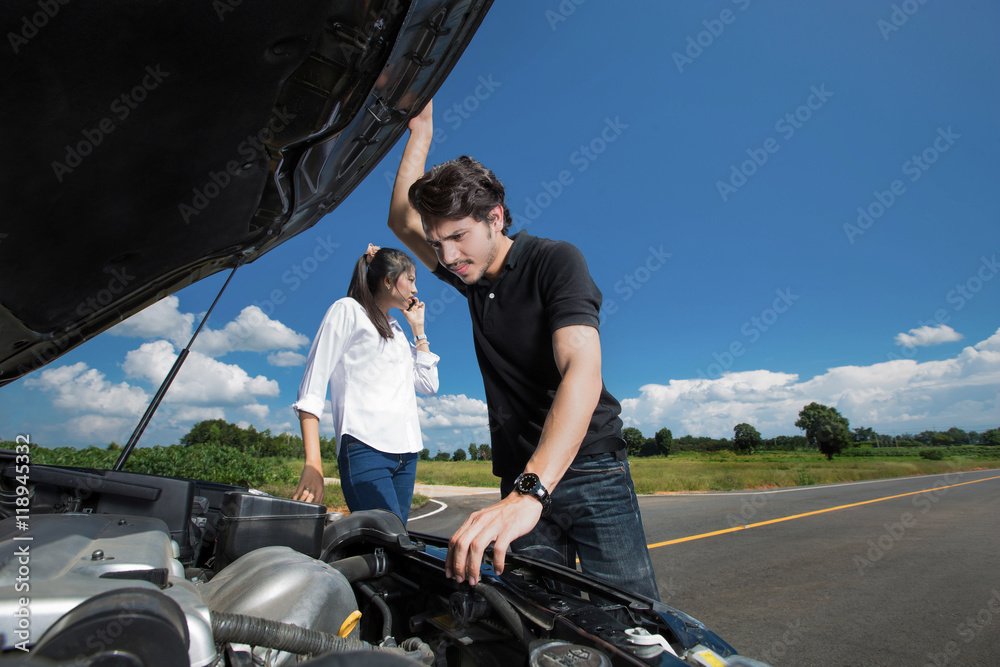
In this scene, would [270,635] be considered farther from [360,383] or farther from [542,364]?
[360,383]

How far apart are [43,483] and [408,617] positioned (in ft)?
3.85

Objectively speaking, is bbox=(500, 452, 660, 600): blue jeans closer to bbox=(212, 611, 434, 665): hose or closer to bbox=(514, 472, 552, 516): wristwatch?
bbox=(514, 472, 552, 516): wristwatch

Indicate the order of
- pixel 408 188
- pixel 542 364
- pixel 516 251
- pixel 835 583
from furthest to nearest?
pixel 835 583
pixel 408 188
pixel 516 251
pixel 542 364

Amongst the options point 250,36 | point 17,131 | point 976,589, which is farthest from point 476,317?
point 976,589

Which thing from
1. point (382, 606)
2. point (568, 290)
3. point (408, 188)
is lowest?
point (382, 606)

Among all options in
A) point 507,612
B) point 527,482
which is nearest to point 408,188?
point 527,482

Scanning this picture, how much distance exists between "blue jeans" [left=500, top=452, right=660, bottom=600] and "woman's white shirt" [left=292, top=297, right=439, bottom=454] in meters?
0.94

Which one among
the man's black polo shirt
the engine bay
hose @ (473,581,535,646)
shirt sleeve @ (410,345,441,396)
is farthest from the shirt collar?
shirt sleeve @ (410,345,441,396)

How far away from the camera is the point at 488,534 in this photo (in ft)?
3.59

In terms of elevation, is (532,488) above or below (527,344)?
below

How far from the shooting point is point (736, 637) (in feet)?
9.48

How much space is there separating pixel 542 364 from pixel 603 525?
556mm

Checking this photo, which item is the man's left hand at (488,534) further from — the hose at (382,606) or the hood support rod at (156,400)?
the hood support rod at (156,400)

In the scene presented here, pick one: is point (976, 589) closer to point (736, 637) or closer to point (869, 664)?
point (869, 664)
